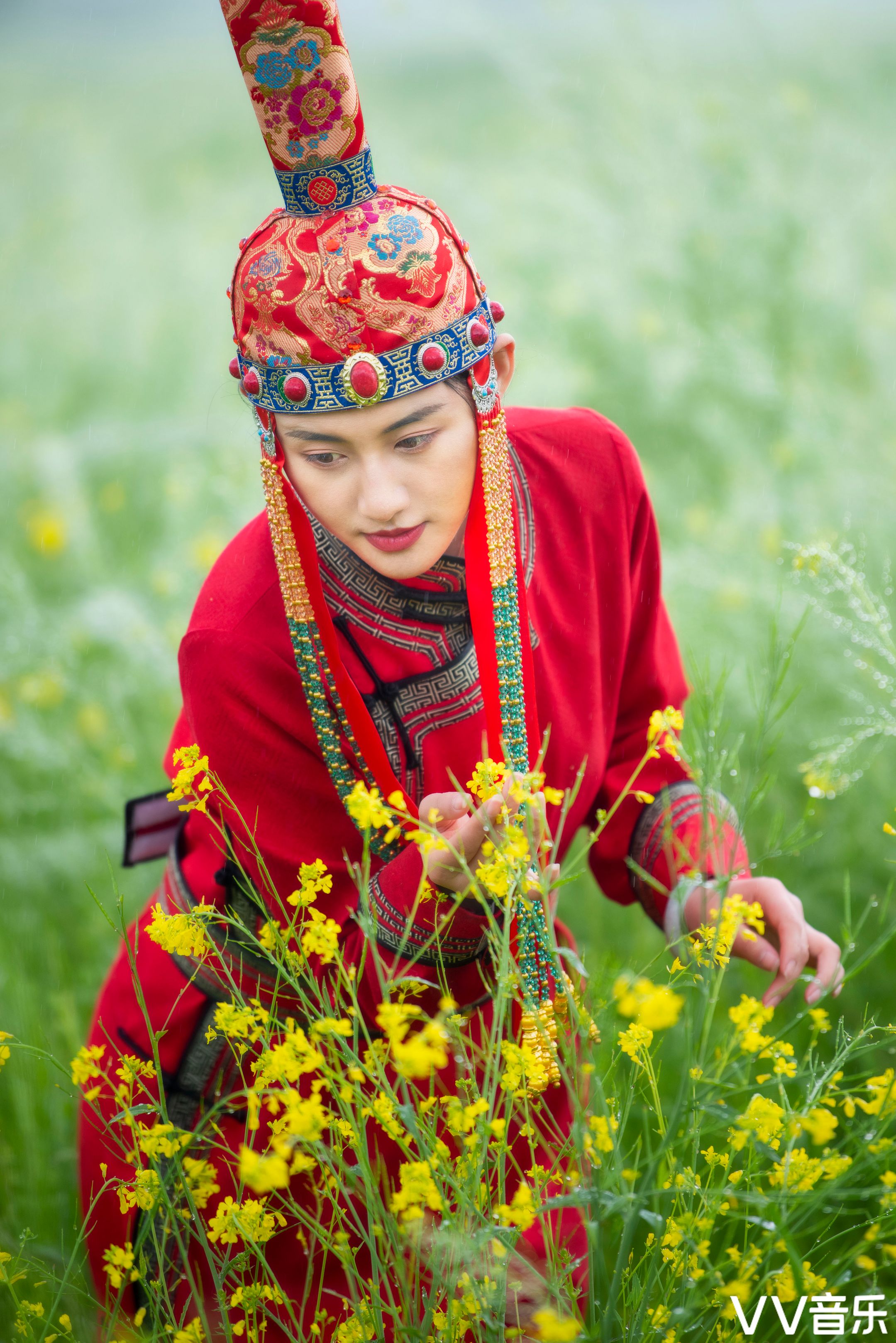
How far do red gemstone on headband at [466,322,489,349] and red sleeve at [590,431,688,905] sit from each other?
1.26 ft

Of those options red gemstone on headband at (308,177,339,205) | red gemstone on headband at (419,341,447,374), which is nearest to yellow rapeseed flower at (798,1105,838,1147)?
red gemstone on headband at (419,341,447,374)

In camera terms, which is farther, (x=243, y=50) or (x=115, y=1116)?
(x=243, y=50)

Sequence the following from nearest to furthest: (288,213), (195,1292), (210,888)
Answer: (195,1292) → (288,213) → (210,888)

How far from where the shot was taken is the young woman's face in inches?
49.4

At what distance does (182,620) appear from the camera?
10.7 feet

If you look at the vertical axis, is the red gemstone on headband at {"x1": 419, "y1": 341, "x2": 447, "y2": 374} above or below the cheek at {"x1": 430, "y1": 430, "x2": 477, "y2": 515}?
above

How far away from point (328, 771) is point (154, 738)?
6.25ft

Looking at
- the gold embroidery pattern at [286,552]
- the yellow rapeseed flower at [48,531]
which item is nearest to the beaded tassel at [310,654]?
the gold embroidery pattern at [286,552]

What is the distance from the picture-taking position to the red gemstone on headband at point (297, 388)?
1238mm

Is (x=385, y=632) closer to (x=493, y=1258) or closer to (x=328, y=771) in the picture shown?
(x=328, y=771)

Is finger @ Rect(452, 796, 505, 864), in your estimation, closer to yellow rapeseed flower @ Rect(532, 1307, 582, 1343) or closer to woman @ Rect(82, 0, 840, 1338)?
woman @ Rect(82, 0, 840, 1338)

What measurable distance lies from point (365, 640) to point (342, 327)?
0.41 metres

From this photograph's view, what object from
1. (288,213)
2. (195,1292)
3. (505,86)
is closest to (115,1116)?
(195,1292)

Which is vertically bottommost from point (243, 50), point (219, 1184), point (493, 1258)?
point (219, 1184)
